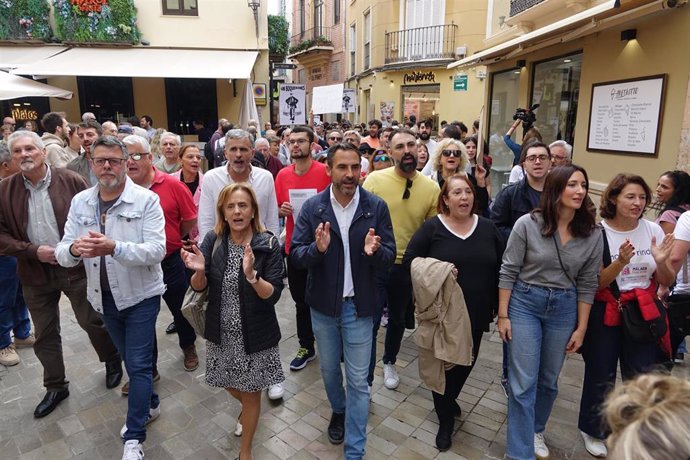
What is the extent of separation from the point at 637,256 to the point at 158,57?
13.7 metres

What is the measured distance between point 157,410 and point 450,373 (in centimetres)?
224

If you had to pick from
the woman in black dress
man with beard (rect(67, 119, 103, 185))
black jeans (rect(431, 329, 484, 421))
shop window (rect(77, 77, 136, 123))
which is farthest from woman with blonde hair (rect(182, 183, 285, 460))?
shop window (rect(77, 77, 136, 123))

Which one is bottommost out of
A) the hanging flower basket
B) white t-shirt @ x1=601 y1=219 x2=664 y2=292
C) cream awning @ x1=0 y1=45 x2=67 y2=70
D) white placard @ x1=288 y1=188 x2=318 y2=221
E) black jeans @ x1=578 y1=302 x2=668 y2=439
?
black jeans @ x1=578 y1=302 x2=668 y2=439

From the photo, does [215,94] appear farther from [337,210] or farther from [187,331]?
[337,210]

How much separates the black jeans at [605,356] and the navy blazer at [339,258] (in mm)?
1448

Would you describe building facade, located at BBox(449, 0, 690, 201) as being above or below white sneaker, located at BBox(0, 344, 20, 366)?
above

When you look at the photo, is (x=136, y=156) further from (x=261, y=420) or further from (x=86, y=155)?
(x=261, y=420)

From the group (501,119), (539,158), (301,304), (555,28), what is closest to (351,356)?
(301,304)

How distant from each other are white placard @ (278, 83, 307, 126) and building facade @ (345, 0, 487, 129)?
8366 millimetres

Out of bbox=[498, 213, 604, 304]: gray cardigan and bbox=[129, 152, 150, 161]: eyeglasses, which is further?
bbox=[129, 152, 150, 161]: eyeglasses

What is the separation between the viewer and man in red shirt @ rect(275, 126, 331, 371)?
4180 mm

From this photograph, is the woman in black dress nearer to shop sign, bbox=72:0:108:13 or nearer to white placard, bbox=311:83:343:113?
white placard, bbox=311:83:343:113

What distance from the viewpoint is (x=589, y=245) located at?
2873mm

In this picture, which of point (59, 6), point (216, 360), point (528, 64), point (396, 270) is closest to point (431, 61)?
point (528, 64)
